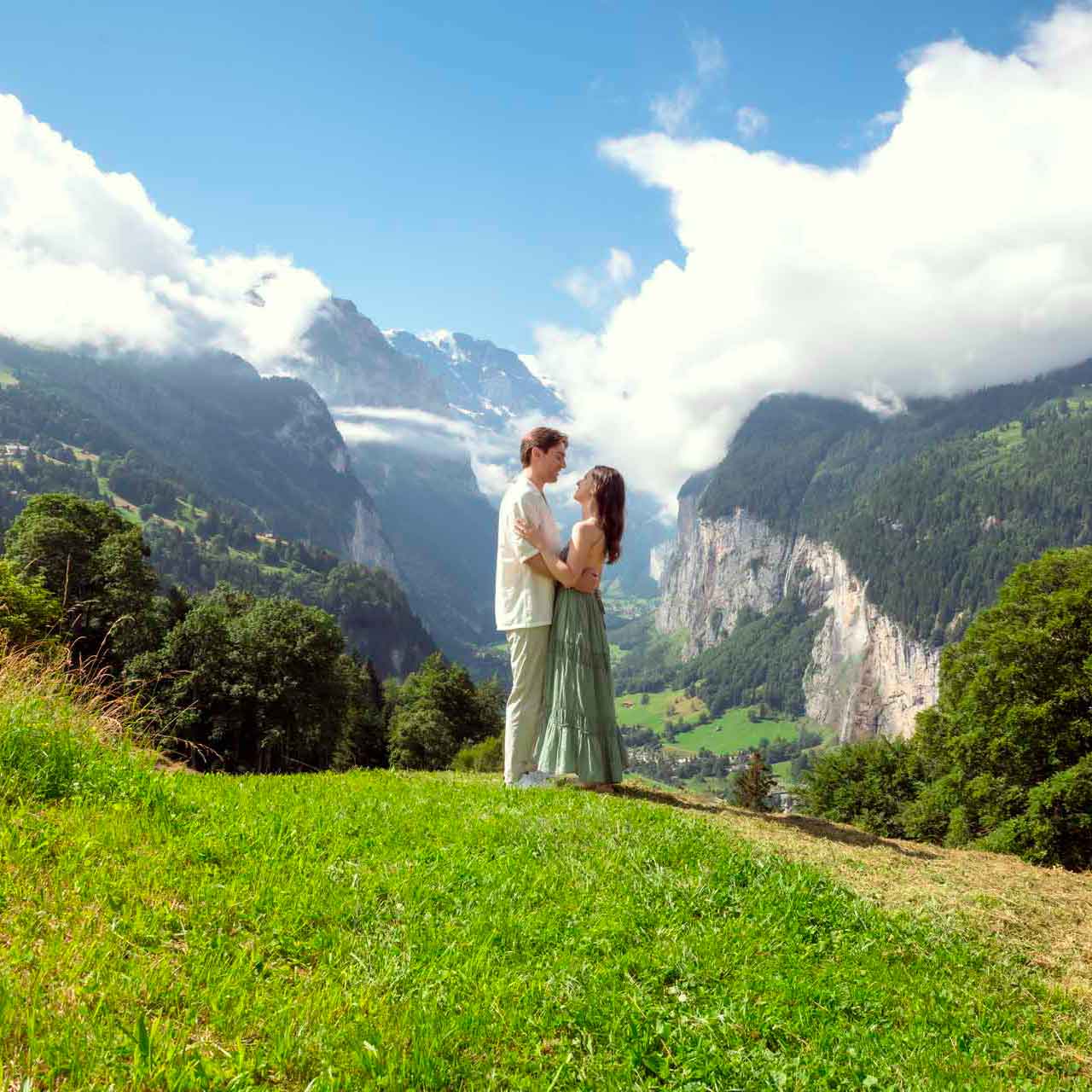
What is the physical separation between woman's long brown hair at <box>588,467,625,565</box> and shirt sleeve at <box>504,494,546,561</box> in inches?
29.7

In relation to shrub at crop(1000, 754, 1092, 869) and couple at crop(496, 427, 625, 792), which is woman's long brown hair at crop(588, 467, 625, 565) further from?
shrub at crop(1000, 754, 1092, 869)

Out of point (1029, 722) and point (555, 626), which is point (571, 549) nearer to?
point (555, 626)

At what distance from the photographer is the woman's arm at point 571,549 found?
1041 cm

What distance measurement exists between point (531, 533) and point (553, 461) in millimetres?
1046

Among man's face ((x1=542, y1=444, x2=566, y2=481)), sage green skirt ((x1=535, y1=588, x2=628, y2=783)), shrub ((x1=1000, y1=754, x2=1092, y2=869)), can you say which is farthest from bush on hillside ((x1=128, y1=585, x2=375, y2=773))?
man's face ((x1=542, y1=444, x2=566, y2=481))

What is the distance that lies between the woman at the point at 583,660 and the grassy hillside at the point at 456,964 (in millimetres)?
3075

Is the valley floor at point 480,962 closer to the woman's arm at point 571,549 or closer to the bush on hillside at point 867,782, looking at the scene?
the woman's arm at point 571,549

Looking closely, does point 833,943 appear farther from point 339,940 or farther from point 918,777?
point 918,777

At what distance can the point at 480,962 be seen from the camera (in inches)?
179

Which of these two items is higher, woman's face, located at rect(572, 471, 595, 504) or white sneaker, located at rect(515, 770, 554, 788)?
woman's face, located at rect(572, 471, 595, 504)

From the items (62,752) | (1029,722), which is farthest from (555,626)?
(1029,722)

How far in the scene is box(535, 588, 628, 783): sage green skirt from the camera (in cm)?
1041

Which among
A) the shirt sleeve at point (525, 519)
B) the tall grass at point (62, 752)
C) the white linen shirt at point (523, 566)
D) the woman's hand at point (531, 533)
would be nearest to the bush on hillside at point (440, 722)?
the white linen shirt at point (523, 566)

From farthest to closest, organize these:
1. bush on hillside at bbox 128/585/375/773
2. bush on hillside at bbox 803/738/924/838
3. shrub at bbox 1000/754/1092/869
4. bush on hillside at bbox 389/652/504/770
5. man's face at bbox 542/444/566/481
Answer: bush on hillside at bbox 389/652/504/770, bush on hillside at bbox 803/738/924/838, bush on hillside at bbox 128/585/375/773, shrub at bbox 1000/754/1092/869, man's face at bbox 542/444/566/481
